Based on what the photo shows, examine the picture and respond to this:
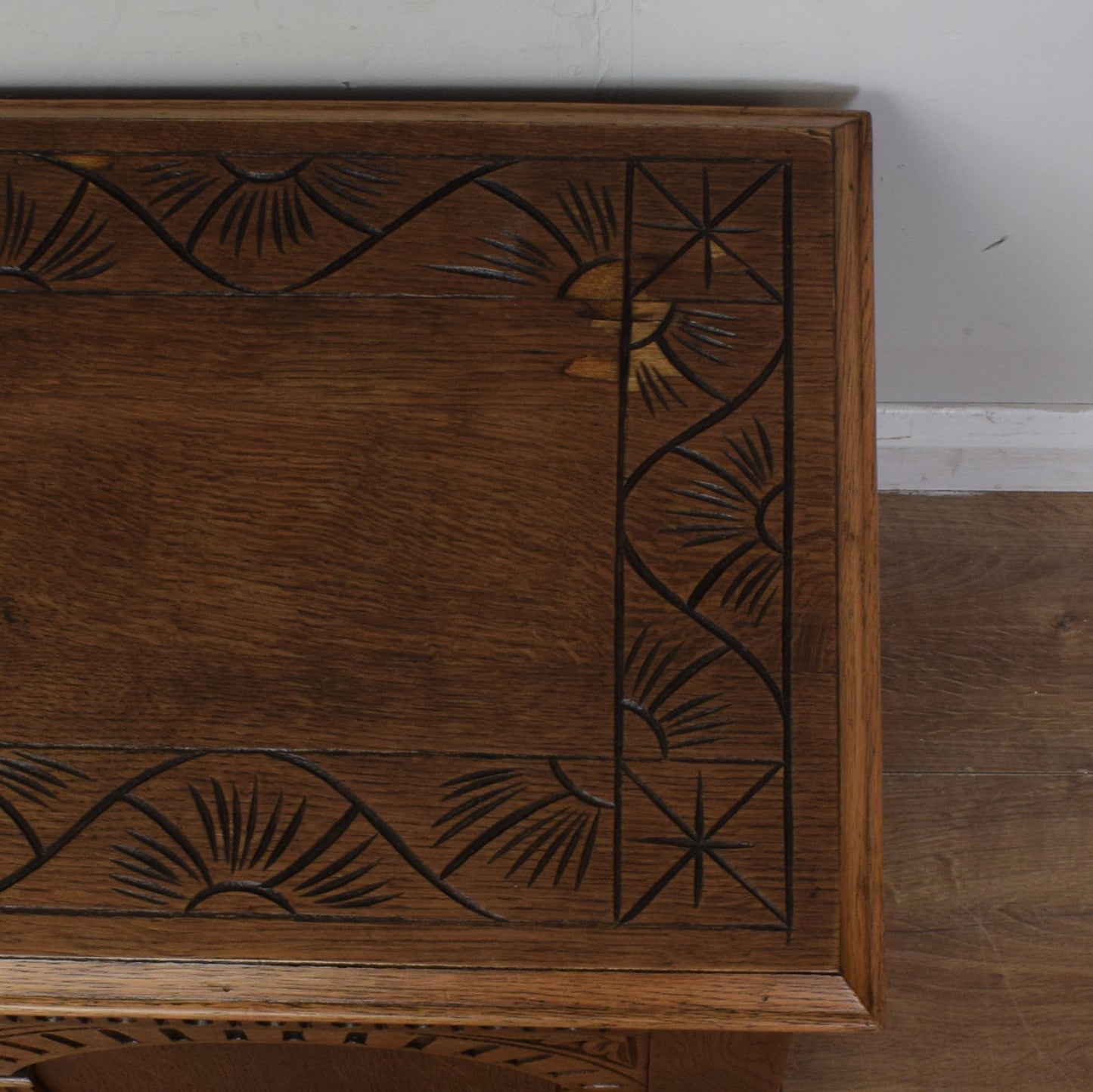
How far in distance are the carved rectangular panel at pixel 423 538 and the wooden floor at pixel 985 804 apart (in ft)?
1.47

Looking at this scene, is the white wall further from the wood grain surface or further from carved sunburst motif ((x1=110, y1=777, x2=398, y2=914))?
the wood grain surface

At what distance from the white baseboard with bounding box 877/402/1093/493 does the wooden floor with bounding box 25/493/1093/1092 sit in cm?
2

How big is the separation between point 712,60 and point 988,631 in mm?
661

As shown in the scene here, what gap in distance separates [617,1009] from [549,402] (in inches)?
14.0

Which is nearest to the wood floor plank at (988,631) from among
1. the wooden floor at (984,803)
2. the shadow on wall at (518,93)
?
the wooden floor at (984,803)

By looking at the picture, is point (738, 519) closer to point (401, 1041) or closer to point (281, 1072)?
point (401, 1041)

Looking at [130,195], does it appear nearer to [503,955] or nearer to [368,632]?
[368,632]

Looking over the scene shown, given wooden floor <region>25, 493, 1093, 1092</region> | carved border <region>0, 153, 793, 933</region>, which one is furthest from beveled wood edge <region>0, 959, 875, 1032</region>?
wooden floor <region>25, 493, 1093, 1092</region>

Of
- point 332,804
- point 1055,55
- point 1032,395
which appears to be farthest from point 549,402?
point 1032,395

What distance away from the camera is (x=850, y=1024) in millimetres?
575

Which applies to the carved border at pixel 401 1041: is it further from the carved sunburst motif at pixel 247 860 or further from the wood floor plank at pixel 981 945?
the wood floor plank at pixel 981 945

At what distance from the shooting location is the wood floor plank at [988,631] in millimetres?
1020

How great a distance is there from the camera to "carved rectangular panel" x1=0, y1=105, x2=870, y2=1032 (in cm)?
59

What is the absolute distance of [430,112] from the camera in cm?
67
